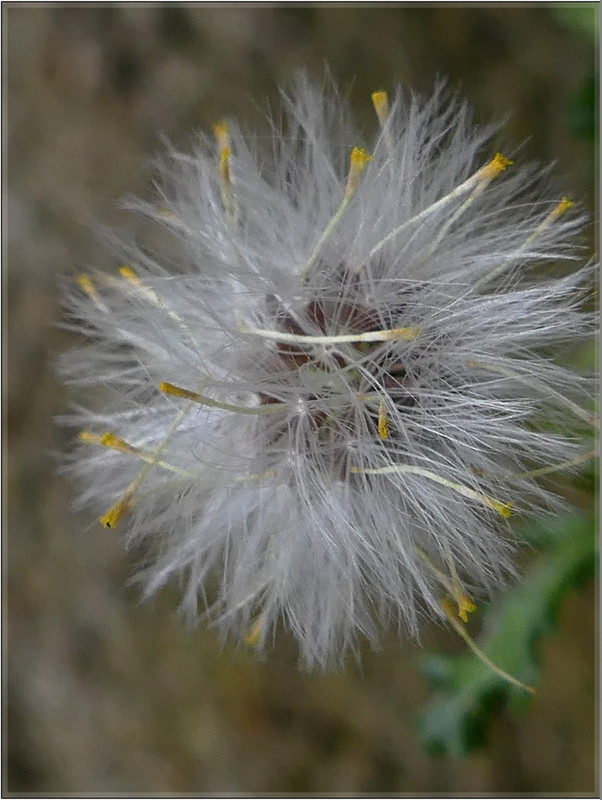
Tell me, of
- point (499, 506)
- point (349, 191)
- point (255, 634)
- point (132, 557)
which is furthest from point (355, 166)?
point (132, 557)

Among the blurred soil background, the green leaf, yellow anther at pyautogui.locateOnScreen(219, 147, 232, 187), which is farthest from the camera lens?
the blurred soil background

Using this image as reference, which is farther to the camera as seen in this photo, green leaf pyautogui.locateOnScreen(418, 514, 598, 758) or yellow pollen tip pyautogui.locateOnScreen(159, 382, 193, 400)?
green leaf pyautogui.locateOnScreen(418, 514, 598, 758)

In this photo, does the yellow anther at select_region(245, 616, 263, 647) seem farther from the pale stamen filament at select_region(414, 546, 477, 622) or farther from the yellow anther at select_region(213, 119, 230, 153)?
the yellow anther at select_region(213, 119, 230, 153)

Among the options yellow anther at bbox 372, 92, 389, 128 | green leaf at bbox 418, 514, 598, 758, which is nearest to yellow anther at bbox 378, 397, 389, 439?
yellow anther at bbox 372, 92, 389, 128

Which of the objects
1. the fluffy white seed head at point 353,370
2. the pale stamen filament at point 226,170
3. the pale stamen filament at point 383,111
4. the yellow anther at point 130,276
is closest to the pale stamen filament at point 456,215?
the fluffy white seed head at point 353,370

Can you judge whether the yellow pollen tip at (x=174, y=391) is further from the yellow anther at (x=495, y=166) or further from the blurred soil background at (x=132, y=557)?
the blurred soil background at (x=132, y=557)

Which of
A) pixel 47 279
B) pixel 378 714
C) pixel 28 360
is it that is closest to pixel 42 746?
pixel 378 714

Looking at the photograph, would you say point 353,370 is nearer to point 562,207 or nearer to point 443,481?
point 443,481
